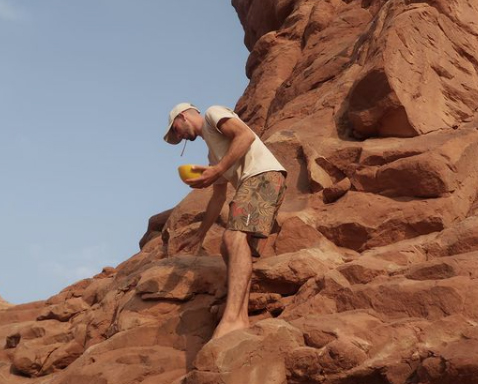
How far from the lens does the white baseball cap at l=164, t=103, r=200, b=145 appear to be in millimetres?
6223

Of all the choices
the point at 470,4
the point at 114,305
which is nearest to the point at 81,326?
the point at 114,305

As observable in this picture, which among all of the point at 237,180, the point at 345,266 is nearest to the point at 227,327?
the point at 345,266

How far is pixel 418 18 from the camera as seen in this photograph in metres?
8.28

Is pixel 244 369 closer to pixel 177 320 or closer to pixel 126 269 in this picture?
pixel 177 320

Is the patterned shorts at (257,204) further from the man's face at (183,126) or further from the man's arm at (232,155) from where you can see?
the man's face at (183,126)

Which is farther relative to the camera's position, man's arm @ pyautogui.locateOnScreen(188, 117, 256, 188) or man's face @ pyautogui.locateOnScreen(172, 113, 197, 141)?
man's face @ pyautogui.locateOnScreen(172, 113, 197, 141)

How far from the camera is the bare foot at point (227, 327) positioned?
5.18 meters

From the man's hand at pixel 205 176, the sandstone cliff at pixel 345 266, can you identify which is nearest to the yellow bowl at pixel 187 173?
the man's hand at pixel 205 176

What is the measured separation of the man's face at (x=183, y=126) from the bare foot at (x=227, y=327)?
175 cm

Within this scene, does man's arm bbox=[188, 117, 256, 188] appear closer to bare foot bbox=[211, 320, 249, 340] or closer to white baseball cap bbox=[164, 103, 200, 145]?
white baseball cap bbox=[164, 103, 200, 145]

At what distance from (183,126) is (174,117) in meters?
0.11

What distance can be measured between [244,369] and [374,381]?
0.83 meters

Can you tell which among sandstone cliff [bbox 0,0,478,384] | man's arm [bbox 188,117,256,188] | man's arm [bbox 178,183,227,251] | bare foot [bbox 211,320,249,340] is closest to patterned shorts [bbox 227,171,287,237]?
man's arm [bbox 188,117,256,188]

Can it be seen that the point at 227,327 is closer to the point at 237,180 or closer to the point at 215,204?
the point at 237,180
